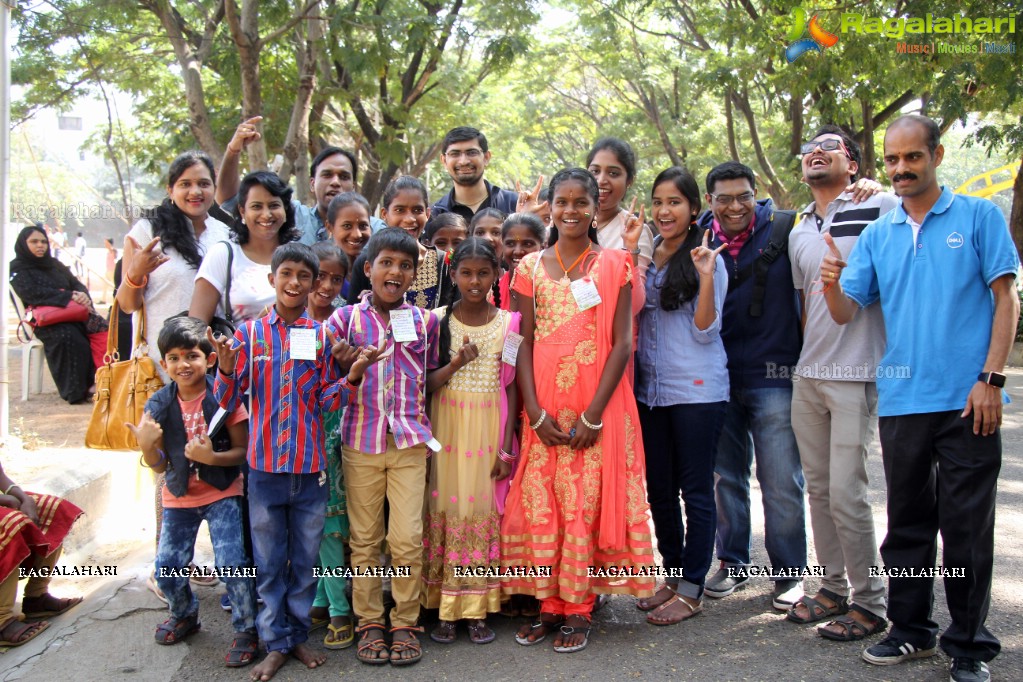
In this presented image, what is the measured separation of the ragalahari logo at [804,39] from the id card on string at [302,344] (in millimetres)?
8938

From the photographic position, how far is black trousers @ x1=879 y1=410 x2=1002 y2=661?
126 inches

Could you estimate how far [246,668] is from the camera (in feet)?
11.5

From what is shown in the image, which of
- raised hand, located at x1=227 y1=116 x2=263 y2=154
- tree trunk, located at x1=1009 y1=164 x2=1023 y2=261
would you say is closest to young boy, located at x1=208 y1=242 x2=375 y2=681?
raised hand, located at x1=227 y1=116 x2=263 y2=154

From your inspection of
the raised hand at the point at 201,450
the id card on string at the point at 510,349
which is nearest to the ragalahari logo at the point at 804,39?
the id card on string at the point at 510,349

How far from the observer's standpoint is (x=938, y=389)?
329cm

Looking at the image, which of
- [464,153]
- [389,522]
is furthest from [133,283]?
[464,153]

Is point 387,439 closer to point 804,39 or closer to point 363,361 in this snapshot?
point 363,361

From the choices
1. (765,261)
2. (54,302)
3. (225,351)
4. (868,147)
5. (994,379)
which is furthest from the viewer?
(868,147)

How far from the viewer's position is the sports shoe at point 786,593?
3982 mm

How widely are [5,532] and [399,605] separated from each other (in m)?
1.72

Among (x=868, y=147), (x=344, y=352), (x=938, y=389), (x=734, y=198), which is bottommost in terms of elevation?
(x=938, y=389)

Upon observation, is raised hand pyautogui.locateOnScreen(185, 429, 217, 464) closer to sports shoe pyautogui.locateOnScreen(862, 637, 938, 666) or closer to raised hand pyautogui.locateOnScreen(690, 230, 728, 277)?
raised hand pyautogui.locateOnScreen(690, 230, 728, 277)

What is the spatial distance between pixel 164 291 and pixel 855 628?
11.7ft

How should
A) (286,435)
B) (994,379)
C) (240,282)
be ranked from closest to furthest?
(994,379), (286,435), (240,282)
